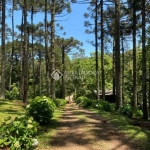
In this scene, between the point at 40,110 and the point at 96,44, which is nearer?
the point at 40,110

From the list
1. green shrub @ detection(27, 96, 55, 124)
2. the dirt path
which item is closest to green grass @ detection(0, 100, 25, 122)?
green shrub @ detection(27, 96, 55, 124)

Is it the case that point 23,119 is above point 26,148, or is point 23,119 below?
above

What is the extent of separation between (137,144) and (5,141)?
3.57 metres

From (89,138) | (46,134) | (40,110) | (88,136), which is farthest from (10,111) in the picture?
(89,138)

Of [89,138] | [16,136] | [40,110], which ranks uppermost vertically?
[40,110]

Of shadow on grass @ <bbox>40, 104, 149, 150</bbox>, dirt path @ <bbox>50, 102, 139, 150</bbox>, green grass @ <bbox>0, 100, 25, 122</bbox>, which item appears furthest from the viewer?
green grass @ <bbox>0, 100, 25, 122</bbox>

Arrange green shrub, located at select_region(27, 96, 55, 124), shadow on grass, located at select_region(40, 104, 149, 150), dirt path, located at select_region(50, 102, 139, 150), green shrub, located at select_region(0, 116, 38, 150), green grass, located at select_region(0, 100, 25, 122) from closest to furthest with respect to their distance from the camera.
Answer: green shrub, located at select_region(0, 116, 38, 150) → dirt path, located at select_region(50, 102, 139, 150) → shadow on grass, located at select_region(40, 104, 149, 150) → green shrub, located at select_region(27, 96, 55, 124) → green grass, located at select_region(0, 100, 25, 122)

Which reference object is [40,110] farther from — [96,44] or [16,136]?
[96,44]

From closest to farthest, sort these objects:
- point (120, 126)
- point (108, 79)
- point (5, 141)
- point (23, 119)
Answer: point (5, 141)
point (23, 119)
point (120, 126)
point (108, 79)

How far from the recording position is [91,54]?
176 feet

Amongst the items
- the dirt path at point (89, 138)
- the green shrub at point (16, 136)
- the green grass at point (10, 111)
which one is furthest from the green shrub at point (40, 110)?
the green shrub at point (16, 136)

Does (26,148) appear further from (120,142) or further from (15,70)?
(15,70)

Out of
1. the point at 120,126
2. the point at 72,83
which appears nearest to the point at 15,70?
the point at 72,83

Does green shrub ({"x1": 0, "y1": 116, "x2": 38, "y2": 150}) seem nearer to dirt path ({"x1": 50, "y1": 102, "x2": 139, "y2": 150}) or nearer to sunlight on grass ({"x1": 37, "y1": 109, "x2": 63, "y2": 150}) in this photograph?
sunlight on grass ({"x1": 37, "y1": 109, "x2": 63, "y2": 150})
